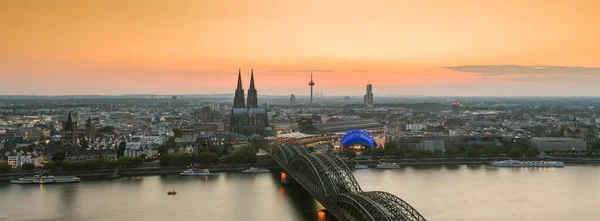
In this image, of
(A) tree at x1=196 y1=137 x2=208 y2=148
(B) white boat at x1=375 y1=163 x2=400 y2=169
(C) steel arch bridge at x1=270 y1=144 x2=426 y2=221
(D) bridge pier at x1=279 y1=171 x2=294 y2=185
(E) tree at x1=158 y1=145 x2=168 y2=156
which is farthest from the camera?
(A) tree at x1=196 y1=137 x2=208 y2=148

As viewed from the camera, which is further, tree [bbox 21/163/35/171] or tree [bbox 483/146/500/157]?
tree [bbox 483/146/500/157]

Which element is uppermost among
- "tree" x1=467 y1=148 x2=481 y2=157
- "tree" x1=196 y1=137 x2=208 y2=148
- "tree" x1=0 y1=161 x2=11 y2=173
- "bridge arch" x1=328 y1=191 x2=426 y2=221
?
"bridge arch" x1=328 y1=191 x2=426 y2=221

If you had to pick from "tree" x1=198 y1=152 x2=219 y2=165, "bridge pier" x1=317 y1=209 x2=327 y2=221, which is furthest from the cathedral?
"bridge pier" x1=317 y1=209 x2=327 y2=221

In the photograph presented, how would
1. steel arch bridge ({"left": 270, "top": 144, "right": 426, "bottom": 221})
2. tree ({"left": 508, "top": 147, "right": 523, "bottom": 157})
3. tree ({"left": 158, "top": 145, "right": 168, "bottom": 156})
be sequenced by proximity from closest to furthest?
1. steel arch bridge ({"left": 270, "top": 144, "right": 426, "bottom": 221})
2. tree ({"left": 508, "top": 147, "right": 523, "bottom": 157})
3. tree ({"left": 158, "top": 145, "right": 168, "bottom": 156})

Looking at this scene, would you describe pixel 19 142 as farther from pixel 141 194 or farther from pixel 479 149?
pixel 479 149

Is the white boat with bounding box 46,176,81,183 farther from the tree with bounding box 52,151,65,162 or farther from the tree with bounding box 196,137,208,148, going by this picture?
the tree with bounding box 196,137,208,148

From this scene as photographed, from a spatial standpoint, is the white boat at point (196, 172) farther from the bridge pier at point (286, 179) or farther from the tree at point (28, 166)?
the tree at point (28, 166)

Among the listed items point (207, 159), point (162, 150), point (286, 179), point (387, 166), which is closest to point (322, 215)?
point (286, 179)
